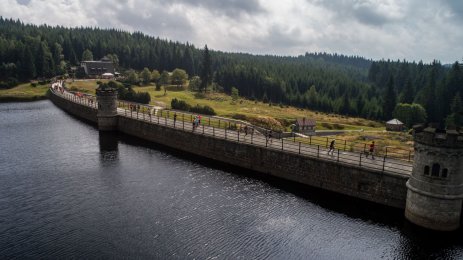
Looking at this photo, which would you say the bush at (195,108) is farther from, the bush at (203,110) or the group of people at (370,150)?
the group of people at (370,150)

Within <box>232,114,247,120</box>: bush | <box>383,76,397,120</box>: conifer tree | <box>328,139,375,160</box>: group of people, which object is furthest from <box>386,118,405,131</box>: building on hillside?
<box>328,139,375,160</box>: group of people

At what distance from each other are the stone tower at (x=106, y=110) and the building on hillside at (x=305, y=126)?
4891 cm

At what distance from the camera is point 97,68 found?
18038cm

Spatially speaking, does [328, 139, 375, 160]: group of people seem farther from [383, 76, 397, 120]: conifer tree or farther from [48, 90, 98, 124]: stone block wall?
[383, 76, 397, 120]: conifer tree

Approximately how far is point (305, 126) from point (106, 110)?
173ft

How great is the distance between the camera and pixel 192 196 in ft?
131

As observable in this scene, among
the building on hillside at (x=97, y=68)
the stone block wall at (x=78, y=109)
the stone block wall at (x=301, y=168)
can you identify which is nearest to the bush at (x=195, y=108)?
the stone block wall at (x=78, y=109)

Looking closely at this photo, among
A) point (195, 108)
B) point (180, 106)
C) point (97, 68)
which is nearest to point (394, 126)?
point (195, 108)

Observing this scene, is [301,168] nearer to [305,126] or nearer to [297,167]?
[297,167]

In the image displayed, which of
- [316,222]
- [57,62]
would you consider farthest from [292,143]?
[57,62]

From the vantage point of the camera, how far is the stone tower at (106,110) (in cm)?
7494

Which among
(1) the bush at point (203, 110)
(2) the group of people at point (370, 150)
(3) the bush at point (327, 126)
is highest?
(2) the group of people at point (370, 150)

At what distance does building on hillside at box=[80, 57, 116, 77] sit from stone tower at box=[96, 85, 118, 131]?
110m

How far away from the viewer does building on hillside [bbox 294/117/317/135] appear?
100688mm
